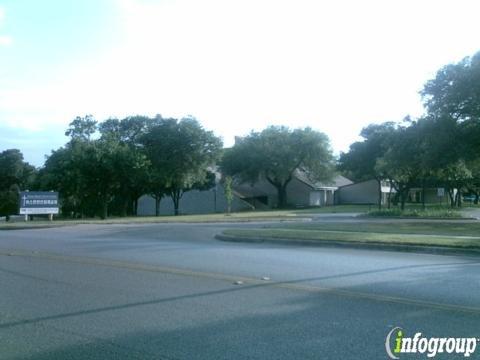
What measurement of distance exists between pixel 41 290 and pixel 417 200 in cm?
7990

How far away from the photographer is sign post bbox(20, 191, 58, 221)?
118ft

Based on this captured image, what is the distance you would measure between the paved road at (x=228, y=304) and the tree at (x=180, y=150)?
126 feet

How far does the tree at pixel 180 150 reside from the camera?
5275 cm

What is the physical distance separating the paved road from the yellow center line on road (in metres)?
0.02

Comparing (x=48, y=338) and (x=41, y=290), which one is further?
(x=41, y=290)

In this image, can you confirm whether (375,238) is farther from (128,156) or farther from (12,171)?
(12,171)

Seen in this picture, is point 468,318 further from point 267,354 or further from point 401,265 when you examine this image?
point 401,265

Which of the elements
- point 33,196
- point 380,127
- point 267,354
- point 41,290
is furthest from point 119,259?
point 380,127

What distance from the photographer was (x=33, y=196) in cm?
3634

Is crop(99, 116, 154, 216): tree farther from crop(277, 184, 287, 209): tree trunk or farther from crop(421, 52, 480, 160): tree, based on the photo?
crop(421, 52, 480, 160): tree

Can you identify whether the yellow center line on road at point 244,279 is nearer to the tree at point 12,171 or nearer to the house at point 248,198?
the house at point 248,198

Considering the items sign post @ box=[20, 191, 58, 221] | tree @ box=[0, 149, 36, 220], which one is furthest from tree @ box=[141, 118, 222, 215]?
tree @ box=[0, 149, 36, 220]

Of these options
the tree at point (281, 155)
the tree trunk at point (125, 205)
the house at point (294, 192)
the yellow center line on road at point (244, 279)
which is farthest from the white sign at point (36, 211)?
the house at point (294, 192)

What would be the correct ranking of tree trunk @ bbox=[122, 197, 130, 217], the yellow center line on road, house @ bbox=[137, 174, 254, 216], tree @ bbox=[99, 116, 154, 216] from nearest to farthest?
the yellow center line on road, tree @ bbox=[99, 116, 154, 216], tree trunk @ bbox=[122, 197, 130, 217], house @ bbox=[137, 174, 254, 216]
